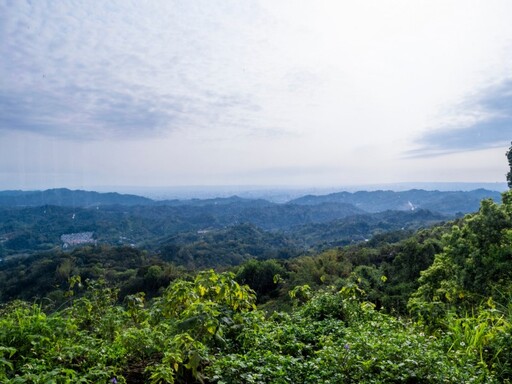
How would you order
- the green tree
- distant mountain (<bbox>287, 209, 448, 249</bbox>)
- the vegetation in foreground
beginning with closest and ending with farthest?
the vegetation in foreground
the green tree
distant mountain (<bbox>287, 209, 448, 249</bbox>)

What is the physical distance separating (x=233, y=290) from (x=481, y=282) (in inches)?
297

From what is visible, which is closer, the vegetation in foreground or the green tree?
the vegetation in foreground

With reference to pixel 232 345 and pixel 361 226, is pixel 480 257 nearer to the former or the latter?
pixel 232 345

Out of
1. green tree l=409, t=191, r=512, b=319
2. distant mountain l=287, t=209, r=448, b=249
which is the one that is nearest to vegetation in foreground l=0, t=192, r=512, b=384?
green tree l=409, t=191, r=512, b=319

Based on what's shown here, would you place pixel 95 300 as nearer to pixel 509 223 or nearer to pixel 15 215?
pixel 509 223

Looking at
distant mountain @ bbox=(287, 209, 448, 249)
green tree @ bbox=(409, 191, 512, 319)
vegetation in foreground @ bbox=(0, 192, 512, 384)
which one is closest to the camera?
vegetation in foreground @ bbox=(0, 192, 512, 384)

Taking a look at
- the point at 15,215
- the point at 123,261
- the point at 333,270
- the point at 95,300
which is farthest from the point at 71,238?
the point at 95,300

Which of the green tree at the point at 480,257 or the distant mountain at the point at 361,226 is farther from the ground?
the green tree at the point at 480,257

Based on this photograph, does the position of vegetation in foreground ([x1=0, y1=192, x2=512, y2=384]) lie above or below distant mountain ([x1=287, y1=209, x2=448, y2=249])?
above

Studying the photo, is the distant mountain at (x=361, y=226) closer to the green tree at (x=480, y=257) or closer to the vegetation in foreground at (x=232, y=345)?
the green tree at (x=480, y=257)

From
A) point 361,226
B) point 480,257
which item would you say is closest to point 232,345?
point 480,257

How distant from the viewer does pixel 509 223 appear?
8898 mm

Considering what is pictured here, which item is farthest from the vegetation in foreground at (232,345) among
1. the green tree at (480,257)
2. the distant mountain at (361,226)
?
the distant mountain at (361,226)

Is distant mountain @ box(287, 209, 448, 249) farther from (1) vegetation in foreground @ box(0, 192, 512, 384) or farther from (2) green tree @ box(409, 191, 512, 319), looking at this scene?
(1) vegetation in foreground @ box(0, 192, 512, 384)
